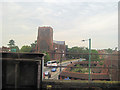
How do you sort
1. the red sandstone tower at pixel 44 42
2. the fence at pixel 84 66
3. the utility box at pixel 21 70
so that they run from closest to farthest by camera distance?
the utility box at pixel 21 70 → the fence at pixel 84 66 → the red sandstone tower at pixel 44 42

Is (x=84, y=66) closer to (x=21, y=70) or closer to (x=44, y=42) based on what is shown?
(x=21, y=70)

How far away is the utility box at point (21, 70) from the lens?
123 inches

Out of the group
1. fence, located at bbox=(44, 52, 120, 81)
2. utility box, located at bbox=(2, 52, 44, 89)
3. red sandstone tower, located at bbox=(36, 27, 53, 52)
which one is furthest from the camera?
red sandstone tower, located at bbox=(36, 27, 53, 52)

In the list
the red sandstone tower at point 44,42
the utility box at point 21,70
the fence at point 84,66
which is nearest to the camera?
the utility box at point 21,70

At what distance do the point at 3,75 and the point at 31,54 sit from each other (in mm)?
1309

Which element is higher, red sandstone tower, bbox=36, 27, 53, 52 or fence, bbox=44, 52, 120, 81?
red sandstone tower, bbox=36, 27, 53, 52

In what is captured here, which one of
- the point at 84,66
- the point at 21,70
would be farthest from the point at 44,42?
the point at 84,66

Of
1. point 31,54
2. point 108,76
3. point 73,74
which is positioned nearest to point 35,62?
point 31,54

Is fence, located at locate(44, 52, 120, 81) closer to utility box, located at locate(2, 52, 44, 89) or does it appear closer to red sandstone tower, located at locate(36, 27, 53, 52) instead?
utility box, located at locate(2, 52, 44, 89)

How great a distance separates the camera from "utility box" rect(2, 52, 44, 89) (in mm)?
3133

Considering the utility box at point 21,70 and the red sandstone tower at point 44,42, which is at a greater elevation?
the red sandstone tower at point 44,42

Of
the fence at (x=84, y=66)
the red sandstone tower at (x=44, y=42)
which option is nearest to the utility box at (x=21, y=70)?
the fence at (x=84, y=66)

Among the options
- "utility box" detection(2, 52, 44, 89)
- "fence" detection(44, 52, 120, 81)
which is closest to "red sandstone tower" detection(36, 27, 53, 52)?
"utility box" detection(2, 52, 44, 89)

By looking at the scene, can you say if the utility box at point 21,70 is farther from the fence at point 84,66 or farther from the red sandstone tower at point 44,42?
the red sandstone tower at point 44,42
